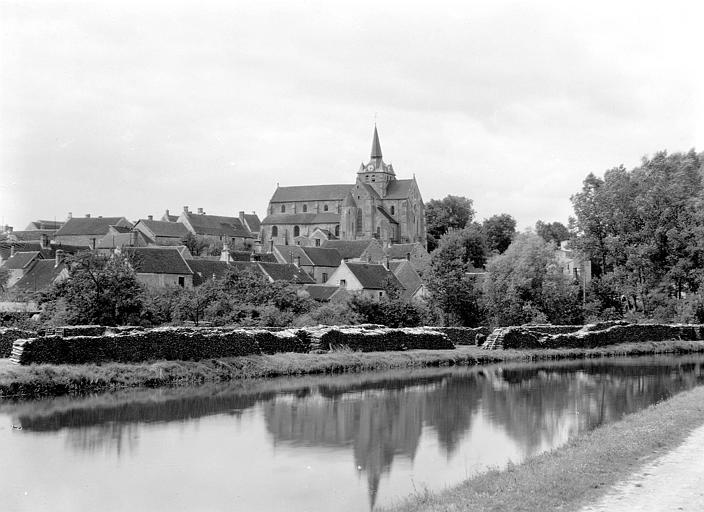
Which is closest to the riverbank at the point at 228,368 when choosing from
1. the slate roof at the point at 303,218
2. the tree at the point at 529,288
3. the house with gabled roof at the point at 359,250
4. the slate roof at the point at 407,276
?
the tree at the point at 529,288

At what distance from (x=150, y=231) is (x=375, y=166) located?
49.3 metres

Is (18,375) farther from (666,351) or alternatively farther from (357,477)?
(666,351)

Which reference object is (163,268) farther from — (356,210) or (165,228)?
(356,210)

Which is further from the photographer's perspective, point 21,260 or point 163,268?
point 21,260

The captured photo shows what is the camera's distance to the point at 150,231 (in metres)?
117

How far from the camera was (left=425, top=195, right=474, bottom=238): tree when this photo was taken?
14175cm

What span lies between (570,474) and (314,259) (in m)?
73.1

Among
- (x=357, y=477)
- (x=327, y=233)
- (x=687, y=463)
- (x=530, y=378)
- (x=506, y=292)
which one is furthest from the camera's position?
(x=327, y=233)

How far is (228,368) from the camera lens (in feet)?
97.3

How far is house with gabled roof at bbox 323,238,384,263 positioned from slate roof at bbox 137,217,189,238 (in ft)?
111

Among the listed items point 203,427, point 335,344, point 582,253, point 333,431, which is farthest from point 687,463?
point 582,253

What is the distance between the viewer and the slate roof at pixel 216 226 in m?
129

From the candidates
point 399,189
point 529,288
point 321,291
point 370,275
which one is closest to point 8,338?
point 529,288

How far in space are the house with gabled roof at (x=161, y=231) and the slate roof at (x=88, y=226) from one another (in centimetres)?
245
